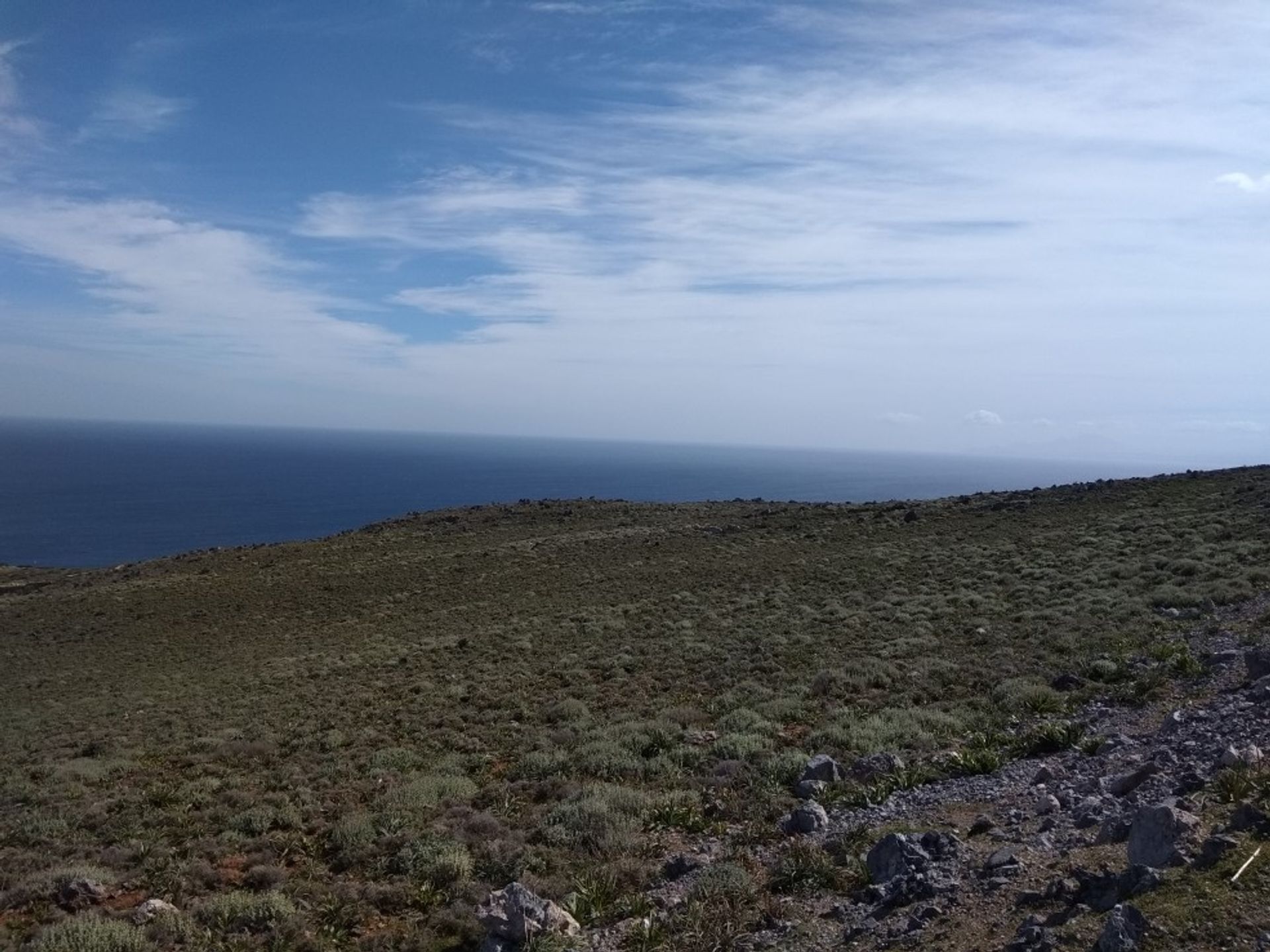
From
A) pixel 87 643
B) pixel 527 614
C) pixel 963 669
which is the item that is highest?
pixel 963 669

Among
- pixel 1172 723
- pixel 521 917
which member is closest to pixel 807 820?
pixel 521 917

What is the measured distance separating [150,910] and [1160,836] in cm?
860

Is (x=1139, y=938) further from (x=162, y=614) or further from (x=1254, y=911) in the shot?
(x=162, y=614)

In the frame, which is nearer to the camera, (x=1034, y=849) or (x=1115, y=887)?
(x=1115, y=887)

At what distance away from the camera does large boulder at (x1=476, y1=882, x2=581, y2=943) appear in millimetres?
6453

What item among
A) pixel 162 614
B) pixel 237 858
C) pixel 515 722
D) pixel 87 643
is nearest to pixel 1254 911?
pixel 237 858

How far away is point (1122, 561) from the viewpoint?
72.7 ft

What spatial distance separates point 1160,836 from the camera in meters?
5.59

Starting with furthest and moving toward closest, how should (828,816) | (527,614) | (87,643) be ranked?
(87,643)
(527,614)
(828,816)

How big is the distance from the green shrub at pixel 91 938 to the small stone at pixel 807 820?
6007 millimetres

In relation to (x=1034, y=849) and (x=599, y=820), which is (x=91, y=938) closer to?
(x=599, y=820)

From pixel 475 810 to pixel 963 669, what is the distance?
9135mm

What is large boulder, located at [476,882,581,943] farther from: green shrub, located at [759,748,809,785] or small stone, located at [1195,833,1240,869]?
small stone, located at [1195,833,1240,869]

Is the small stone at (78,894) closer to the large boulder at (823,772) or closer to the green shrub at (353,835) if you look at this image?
the green shrub at (353,835)
